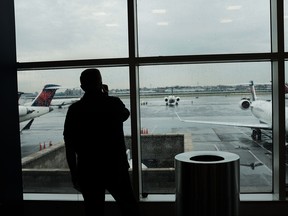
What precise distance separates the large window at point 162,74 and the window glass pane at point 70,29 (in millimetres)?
10

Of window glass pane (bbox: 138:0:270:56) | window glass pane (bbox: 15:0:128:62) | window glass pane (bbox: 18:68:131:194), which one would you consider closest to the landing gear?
window glass pane (bbox: 138:0:270:56)

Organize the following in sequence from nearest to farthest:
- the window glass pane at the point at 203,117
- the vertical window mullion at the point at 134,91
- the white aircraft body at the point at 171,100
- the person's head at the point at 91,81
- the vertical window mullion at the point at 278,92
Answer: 1. the person's head at the point at 91,81
2. the vertical window mullion at the point at 278,92
3. the vertical window mullion at the point at 134,91
4. the window glass pane at the point at 203,117
5. the white aircraft body at the point at 171,100

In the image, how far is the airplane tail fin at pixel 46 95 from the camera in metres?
3.31

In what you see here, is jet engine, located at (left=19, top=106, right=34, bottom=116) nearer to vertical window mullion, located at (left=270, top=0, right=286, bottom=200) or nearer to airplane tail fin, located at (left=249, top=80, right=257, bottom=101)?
airplane tail fin, located at (left=249, top=80, right=257, bottom=101)

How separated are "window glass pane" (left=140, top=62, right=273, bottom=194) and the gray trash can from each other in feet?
3.66

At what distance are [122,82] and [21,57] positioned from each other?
1137 millimetres

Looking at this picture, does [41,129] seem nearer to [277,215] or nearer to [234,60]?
[234,60]

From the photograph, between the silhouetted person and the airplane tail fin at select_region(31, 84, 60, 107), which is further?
the airplane tail fin at select_region(31, 84, 60, 107)

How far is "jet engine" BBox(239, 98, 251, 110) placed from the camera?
323cm

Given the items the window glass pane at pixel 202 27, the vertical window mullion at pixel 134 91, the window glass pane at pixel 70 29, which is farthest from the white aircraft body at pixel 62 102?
the window glass pane at pixel 202 27

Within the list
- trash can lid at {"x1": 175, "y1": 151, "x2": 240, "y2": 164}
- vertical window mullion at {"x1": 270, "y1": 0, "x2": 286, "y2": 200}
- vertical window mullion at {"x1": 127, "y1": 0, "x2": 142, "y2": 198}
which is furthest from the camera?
vertical window mullion at {"x1": 127, "y1": 0, "x2": 142, "y2": 198}

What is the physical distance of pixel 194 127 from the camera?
A: 331 cm

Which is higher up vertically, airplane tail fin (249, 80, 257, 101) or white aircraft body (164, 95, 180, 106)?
airplane tail fin (249, 80, 257, 101)

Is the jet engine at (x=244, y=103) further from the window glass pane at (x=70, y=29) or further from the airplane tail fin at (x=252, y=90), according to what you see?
the window glass pane at (x=70, y=29)
